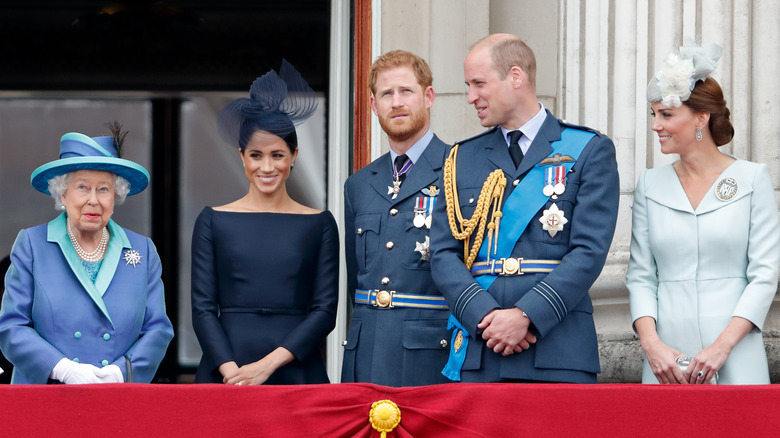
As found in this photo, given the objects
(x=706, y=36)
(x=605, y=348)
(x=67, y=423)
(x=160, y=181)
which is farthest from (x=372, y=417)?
(x=160, y=181)

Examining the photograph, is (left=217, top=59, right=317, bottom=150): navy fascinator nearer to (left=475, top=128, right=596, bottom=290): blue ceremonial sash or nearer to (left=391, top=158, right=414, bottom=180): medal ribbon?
(left=391, top=158, right=414, bottom=180): medal ribbon

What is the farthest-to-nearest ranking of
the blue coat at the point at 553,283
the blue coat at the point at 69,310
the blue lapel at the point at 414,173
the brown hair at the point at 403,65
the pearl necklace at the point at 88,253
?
the brown hair at the point at 403,65 < the blue lapel at the point at 414,173 < the pearl necklace at the point at 88,253 < the blue coat at the point at 69,310 < the blue coat at the point at 553,283

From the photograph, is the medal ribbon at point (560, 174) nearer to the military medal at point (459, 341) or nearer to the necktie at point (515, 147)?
the necktie at point (515, 147)

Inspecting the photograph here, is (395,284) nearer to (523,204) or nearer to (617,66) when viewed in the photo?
(523,204)

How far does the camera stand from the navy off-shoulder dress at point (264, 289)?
3.62 m

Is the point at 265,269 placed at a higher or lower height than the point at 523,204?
lower

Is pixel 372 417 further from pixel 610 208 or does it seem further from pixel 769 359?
pixel 769 359

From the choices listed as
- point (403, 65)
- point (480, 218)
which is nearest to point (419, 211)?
point (480, 218)

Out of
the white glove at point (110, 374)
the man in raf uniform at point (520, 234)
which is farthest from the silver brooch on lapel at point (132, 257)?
the man in raf uniform at point (520, 234)

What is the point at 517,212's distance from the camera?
322 cm

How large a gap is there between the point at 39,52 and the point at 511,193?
5.41 metres

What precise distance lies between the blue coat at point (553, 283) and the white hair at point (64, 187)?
968mm

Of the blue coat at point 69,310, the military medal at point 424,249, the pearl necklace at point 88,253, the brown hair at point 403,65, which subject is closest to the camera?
the blue coat at point 69,310

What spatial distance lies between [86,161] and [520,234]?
1.26 metres
